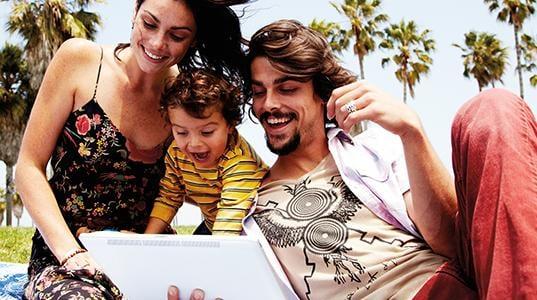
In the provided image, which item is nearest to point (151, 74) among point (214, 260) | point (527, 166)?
point (214, 260)

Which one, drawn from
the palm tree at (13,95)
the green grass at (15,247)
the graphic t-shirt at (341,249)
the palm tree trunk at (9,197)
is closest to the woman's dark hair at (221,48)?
the graphic t-shirt at (341,249)

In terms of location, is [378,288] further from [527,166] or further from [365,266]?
[527,166]

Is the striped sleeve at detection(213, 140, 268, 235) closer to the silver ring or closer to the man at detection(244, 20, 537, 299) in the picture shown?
the man at detection(244, 20, 537, 299)

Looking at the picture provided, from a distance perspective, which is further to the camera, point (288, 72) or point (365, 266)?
point (288, 72)

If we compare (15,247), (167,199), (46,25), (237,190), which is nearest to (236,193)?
(237,190)

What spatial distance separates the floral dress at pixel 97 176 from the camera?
296cm

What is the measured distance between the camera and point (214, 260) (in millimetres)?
2229

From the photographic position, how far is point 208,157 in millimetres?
2869

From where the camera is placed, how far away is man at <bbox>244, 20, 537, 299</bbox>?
1.85 meters

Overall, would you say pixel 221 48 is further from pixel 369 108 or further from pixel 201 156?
pixel 369 108

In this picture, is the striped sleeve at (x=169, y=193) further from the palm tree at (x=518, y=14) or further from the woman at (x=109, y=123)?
the palm tree at (x=518, y=14)

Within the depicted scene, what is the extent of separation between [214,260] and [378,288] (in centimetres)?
64

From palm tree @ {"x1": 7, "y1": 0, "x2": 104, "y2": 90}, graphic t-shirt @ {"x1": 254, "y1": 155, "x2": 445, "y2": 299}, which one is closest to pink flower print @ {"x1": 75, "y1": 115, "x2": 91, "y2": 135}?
graphic t-shirt @ {"x1": 254, "y1": 155, "x2": 445, "y2": 299}

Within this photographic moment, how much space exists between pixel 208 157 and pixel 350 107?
33.8 inches
